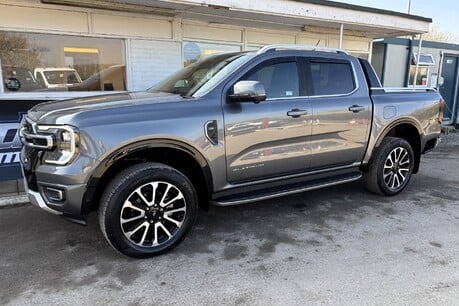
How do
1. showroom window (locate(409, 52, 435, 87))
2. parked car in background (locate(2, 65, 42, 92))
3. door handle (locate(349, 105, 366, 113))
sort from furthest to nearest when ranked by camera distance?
showroom window (locate(409, 52, 435, 87))
parked car in background (locate(2, 65, 42, 92))
door handle (locate(349, 105, 366, 113))

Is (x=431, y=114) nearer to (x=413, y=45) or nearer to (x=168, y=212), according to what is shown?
(x=168, y=212)

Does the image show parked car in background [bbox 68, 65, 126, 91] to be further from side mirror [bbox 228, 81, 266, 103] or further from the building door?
the building door

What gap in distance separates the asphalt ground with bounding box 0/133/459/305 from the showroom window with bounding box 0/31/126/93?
2.46m

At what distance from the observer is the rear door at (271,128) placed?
3639mm

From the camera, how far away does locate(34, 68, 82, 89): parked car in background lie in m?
6.22

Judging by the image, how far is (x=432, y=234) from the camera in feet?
12.9

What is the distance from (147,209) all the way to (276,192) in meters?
1.42

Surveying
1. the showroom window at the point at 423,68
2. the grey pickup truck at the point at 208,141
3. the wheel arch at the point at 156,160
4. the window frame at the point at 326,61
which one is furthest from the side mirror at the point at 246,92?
the showroom window at the point at 423,68

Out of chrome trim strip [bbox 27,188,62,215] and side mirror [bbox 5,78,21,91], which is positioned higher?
side mirror [bbox 5,78,21,91]

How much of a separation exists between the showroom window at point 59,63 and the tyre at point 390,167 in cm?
473

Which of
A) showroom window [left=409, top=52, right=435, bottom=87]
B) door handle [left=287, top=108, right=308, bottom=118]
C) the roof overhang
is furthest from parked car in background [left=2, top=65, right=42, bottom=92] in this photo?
showroom window [left=409, top=52, right=435, bottom=87]

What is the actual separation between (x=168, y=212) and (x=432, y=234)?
2812mm

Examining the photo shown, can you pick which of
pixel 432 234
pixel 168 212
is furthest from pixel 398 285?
pixel 168 212

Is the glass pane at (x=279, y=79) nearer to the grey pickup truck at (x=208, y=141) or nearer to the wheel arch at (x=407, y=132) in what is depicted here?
the grey pickup truck at (x=208, y=141)
